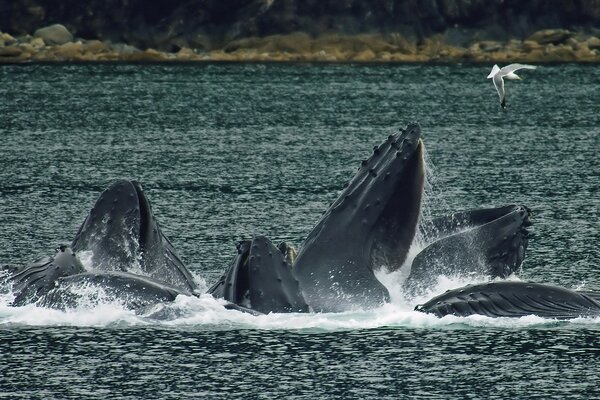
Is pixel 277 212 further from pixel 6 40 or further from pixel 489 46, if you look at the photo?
pixel 6 40

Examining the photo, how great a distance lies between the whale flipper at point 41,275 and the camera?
2411 cm

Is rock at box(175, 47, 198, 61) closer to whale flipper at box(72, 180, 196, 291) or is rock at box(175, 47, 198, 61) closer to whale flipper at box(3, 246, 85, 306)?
whale flipper at box(72, 180, 196, 291)

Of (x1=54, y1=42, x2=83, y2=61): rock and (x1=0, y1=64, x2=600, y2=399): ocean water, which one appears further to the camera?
(x1=54, y1=42, x2=83, y2=61): rock

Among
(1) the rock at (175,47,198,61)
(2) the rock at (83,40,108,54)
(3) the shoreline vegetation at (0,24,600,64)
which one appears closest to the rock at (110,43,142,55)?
(3) the shoreline vegetation at (0,24,600,64)

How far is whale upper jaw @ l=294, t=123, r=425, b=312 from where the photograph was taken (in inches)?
951

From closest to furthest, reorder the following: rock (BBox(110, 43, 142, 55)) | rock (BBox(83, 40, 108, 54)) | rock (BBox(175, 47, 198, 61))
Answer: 1. rock (BBox(83, 40, 108, 54))
2. rock (BBox(175, 47, 198, 61))
3. rock (BBox(110, 43, 142, 55))

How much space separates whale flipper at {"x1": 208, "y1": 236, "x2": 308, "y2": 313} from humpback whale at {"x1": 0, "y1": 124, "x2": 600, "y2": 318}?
2 cm

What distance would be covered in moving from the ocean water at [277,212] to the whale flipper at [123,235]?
1099mm

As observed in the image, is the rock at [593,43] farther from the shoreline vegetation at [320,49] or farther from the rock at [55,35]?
the rock at [55,35]

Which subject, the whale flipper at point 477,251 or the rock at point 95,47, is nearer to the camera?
the whale flipper at point 477,251

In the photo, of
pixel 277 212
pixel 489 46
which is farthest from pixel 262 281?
pixel 489 46

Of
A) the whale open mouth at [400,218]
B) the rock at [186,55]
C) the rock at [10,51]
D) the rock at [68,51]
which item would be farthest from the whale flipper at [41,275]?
the rock at [186,55]

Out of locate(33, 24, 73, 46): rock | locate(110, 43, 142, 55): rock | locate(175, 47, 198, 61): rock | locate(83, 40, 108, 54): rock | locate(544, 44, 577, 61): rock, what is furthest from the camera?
locate(110, 43, 142, 55): rock

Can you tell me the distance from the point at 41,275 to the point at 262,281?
12.2ft
